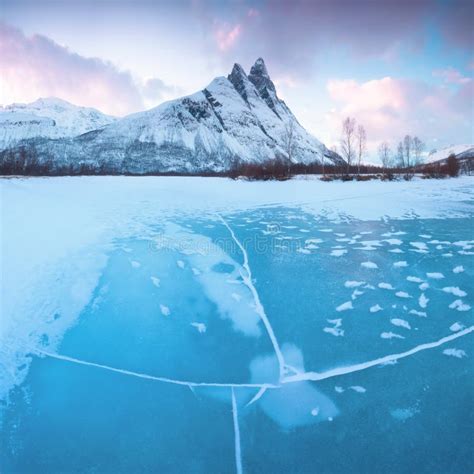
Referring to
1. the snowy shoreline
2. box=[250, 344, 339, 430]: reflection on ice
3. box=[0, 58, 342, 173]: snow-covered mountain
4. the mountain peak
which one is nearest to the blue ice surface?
box=[250, 344, 339, 430]: reflection on ice

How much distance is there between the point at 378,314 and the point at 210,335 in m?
1.95

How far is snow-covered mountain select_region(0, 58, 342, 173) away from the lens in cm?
12381

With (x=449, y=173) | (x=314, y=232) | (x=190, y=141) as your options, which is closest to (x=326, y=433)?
(x=314, y=232)

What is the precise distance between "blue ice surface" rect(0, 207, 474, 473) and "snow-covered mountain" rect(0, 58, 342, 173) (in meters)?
108

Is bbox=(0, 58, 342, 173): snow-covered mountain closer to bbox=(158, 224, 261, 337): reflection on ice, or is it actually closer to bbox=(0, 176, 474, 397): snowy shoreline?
bbox=(0, 176, 474, 397): snowy shoreline

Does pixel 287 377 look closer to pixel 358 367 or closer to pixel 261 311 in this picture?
pixel 358 367

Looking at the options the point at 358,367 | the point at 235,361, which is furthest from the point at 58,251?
the point at 358,367

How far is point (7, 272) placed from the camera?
4246mm

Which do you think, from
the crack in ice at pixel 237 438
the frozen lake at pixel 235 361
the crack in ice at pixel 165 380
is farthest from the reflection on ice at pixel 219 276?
the crack in ice at pixel 237 438

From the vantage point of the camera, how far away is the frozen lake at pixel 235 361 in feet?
6.06

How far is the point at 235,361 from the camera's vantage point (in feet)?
8.66

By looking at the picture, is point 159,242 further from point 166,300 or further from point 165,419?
point 165,419

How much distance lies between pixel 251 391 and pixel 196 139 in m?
155

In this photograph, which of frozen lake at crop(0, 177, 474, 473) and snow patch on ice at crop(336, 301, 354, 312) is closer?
frozen lake at crop(0, 177, 474, 473)
